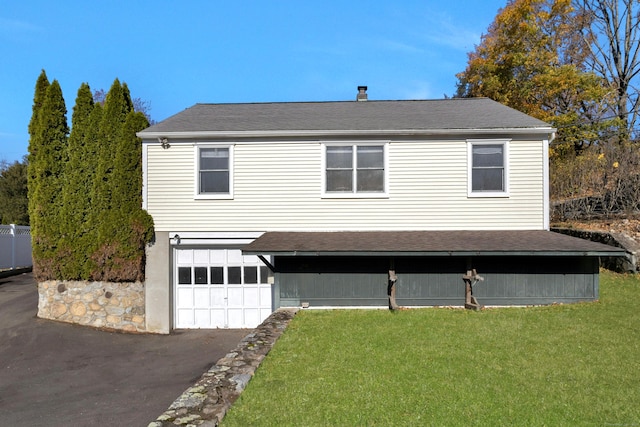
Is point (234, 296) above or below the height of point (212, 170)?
below

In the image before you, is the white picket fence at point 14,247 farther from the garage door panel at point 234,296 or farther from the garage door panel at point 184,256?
the garage door panel at point 234,296

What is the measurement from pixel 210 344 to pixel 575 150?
72.3ft

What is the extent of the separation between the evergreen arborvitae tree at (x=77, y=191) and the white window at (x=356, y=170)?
699 centimetres

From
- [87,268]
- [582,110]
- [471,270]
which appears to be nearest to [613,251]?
[471,270]

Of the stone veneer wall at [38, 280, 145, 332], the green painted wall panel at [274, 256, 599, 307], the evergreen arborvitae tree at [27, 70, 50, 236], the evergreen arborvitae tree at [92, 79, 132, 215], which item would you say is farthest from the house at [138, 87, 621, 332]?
the evergreen arborvitae tree at [27, 70, 50, 236]

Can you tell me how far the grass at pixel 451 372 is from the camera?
479 centimetres

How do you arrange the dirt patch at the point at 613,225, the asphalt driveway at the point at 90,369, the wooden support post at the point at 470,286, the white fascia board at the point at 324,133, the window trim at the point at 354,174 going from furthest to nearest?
the dirt patch at the point at 613,225, the window trim at the point at 354,174, the white fascia board at the point at 324,133, the wooden support post at the point at 470,286, the asphalt driveway at the point at 90,369

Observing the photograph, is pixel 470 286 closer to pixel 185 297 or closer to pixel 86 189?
pixel 185 297

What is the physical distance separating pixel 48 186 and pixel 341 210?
8.55 metres

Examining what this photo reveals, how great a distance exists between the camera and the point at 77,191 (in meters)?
13.1

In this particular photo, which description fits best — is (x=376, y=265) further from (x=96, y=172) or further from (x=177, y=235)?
(x=96, y=172)

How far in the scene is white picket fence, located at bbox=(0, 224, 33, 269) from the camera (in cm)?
2080

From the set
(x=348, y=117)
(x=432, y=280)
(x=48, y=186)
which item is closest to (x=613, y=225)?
(x=432, y=280)

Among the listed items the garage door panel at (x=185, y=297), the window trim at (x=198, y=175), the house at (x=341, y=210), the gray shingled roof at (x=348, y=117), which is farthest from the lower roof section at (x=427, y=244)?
the garage door panel at (x=185, y=297)
